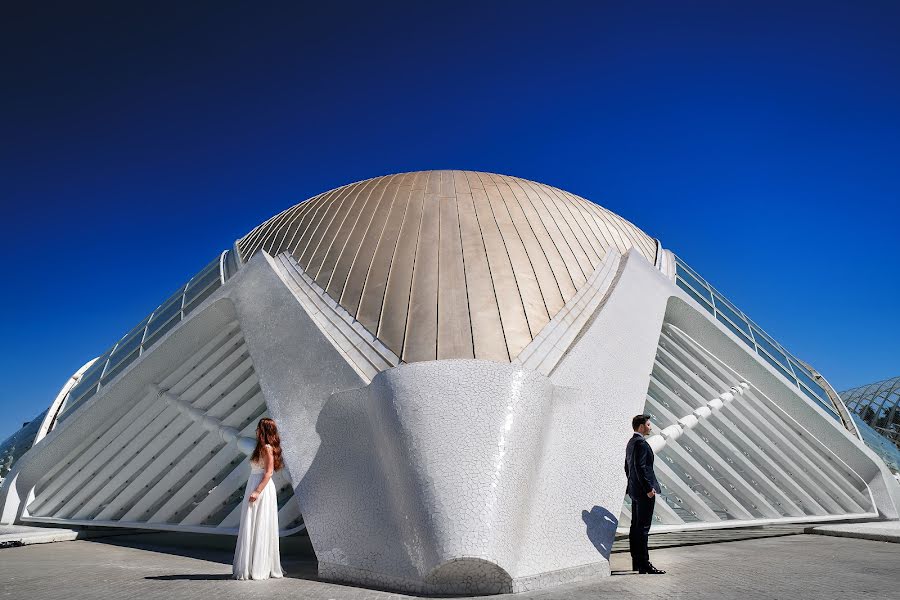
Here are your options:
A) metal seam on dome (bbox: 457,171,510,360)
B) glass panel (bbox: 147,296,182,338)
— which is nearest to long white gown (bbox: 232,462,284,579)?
metal seam on dome (bbox: 457,171,510,360)

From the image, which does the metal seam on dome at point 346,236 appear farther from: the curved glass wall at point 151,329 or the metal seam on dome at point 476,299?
the curved glass wall at point 151,329

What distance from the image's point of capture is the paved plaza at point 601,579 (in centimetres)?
473

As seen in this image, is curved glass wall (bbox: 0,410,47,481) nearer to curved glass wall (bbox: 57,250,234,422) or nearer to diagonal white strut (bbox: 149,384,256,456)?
curved glass wall (bbox: 57,250,234,422)

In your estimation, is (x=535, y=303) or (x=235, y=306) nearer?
(x=535, y=303)

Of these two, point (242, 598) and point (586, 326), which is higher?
point (586, 326)

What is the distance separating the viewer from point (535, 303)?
9211mm

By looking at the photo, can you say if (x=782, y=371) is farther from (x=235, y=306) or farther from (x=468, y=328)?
(x=235, y=306)

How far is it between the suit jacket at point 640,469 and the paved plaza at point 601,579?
754mm

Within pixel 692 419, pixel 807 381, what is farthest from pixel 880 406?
pixel 692 419

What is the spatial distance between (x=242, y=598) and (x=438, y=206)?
7.88 metres

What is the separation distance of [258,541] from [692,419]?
660 cm

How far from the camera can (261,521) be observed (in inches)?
227

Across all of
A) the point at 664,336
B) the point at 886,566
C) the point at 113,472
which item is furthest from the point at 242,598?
the point at 664,336

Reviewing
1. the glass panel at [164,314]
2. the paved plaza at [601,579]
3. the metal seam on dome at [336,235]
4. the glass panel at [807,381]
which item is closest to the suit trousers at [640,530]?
the paved plaza at [601,579]
